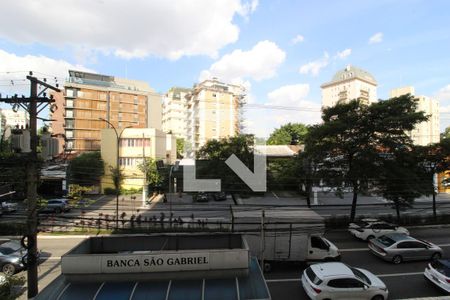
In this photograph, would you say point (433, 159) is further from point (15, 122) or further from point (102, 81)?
point (15, 122)

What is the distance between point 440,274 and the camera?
532 inches

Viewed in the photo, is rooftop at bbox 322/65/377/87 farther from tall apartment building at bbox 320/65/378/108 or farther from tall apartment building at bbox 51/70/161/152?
tall apartment building at bbox 51/70/161/152

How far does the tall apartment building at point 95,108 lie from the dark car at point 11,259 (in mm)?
57789

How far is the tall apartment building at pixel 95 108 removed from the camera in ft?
251

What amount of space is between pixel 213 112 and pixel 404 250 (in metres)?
71.0

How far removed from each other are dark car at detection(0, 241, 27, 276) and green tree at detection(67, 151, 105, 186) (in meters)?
30.9

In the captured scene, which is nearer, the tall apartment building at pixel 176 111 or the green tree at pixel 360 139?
the green tree at pixel 360 139

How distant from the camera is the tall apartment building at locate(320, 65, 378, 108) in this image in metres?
129

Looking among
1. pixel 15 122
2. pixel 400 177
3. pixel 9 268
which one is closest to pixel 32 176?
pixel 9 268

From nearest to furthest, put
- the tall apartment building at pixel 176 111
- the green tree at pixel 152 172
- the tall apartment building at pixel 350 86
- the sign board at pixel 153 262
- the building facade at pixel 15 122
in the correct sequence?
the sign board at pixel 153 262
the building facade at pixel 15 122
the green tree at pixel 152 172
the tall apartment building at pixel 176 111
the tall apartment building at pixel 350 86

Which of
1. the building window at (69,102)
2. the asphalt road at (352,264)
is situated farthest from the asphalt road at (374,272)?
the building window at (69,102)

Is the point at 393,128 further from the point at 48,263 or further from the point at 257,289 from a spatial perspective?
the point at 48,263

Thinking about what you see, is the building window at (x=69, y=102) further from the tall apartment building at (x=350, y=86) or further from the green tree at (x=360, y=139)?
the tall apartment building at (x=350, y=86)

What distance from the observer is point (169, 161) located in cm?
5866
